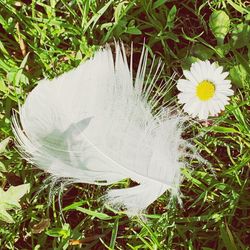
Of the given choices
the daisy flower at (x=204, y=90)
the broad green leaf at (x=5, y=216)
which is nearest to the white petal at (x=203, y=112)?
the daisy flower at (x=204, y=90)

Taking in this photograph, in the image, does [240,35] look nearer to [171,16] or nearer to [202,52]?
[202,52]

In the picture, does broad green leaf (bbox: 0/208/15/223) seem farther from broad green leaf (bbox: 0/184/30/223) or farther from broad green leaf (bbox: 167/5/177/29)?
broad green leaf (bbox: 167/5/177/29)

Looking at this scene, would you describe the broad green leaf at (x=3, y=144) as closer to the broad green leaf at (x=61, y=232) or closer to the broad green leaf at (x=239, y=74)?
the broad green leaf at (x=61, y=232)

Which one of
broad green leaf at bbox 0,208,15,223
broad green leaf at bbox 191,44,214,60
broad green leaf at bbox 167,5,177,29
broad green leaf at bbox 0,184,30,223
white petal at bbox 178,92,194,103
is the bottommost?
broad green leaf at bbox 0,208,15,223

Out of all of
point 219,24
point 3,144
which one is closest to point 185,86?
point 219,24

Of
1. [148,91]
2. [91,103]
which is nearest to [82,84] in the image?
[91,103]

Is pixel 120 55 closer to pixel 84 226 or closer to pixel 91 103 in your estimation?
pixel 91 103

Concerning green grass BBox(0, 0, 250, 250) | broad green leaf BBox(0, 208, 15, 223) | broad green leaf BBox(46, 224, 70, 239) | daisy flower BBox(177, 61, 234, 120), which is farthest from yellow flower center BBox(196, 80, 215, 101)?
broad green leaf BBox(0, 208, 15, 223)
